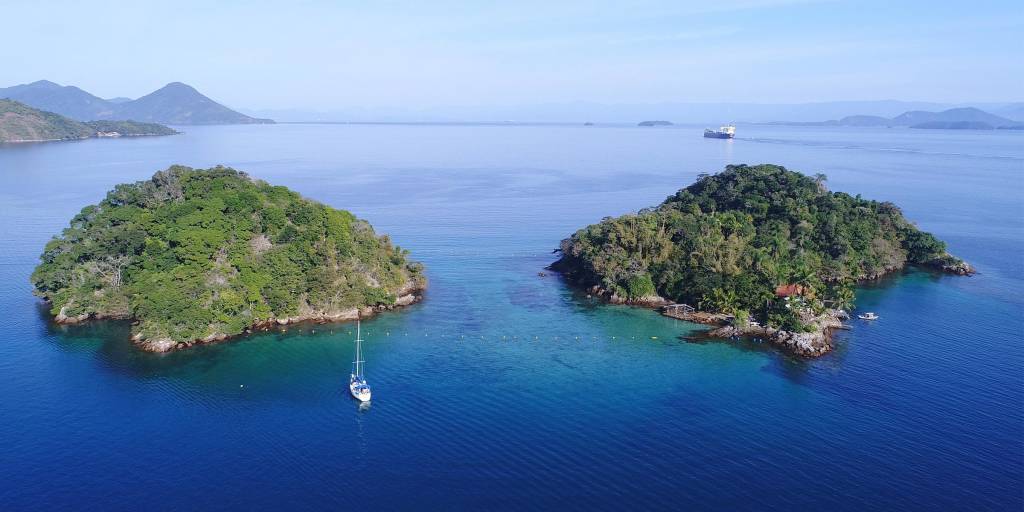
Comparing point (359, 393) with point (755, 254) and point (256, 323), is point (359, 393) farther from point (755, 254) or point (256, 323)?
point (755, 254)

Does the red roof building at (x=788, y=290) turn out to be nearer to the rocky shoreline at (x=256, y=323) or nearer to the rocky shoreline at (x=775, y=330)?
the rocky shoreline at (x=775, y=330)

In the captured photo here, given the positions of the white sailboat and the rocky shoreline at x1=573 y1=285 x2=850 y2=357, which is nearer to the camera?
the white sailboat

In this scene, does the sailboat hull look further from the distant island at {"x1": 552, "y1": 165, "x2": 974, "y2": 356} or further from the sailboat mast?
the distant island at {"x1": 552, "y1": 165, "x2": 974, "y2": 356}

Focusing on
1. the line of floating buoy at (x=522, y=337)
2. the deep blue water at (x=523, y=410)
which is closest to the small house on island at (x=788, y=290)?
the deep blue water at (x=523, y=410)

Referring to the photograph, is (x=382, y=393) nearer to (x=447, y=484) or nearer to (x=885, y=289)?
(x=447, y=484)

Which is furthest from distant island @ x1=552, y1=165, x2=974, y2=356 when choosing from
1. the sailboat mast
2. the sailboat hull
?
the sailboat hull

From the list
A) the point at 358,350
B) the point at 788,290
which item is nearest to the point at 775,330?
the point at 788,290
